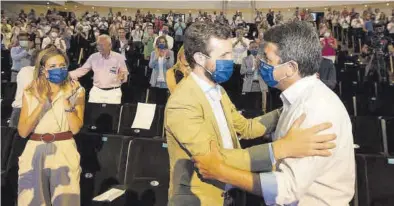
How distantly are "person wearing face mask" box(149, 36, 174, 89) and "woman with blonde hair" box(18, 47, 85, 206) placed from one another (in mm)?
3716

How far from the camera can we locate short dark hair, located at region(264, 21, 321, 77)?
156cm

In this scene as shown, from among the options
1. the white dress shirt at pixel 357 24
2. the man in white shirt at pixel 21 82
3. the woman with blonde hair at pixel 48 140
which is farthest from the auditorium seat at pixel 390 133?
the white dress shirt at pixel 357 24

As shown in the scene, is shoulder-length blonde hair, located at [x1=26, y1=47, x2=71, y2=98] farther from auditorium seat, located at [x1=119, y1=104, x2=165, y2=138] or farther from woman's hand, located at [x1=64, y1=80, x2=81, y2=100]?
auditorium seat, located at [x1=119, y1=104, x2=165, y2=138]

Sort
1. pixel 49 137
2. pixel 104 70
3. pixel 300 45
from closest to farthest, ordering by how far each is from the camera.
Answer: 1. pixel 300 45
2. pixel 49 137
3. pixel 104 70

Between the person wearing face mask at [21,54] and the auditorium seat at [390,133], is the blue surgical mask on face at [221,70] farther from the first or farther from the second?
the person wearing face mask at [21,54]

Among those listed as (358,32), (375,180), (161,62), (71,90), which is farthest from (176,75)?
(358,32)

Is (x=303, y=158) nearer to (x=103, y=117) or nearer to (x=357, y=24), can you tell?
(x=103, y=117)

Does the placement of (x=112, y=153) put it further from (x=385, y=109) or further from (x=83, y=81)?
(x=83, y=81)

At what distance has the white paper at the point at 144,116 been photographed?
4316mm

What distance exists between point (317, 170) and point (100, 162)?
257 cm

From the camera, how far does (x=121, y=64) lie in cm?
571

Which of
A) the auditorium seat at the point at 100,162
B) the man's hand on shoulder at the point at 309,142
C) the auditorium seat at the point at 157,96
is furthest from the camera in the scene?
the auditorium seat at the point at 157,96

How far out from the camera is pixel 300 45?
156 centimetres

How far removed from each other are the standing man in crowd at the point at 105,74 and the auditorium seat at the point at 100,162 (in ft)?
6.27
